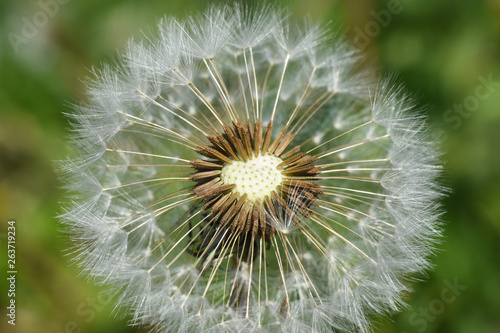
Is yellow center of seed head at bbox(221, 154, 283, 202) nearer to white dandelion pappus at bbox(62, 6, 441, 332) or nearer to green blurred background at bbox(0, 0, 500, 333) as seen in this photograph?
white dandelion pappus at bbox(62, 6, 441, 332)

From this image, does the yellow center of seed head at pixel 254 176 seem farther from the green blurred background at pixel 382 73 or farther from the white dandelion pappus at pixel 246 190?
the green blurred background at pixel 382 73

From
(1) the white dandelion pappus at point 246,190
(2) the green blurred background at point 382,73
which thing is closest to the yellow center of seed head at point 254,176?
(1) the white dandelion pappus at point 246,190

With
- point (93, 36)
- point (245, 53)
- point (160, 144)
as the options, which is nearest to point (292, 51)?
point (245, 53)

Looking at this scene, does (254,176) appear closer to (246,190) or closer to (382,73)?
(246,190)

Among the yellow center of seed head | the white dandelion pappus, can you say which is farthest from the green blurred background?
the yellow center of seed head

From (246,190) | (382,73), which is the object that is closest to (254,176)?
(246,190)

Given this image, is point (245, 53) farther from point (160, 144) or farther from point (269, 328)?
point (269, 328)
